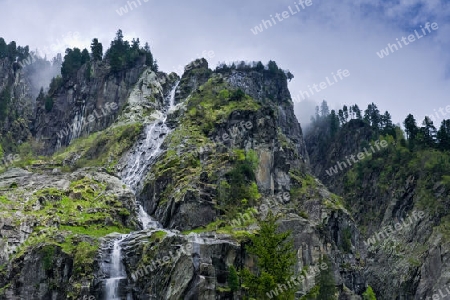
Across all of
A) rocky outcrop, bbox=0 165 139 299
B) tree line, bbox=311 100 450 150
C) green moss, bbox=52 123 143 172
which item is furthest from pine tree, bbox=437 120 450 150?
rocky outcrop, bbox=0 165 139 299

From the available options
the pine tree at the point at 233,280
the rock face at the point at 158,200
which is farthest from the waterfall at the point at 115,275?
the pine tree at the point at 233,280

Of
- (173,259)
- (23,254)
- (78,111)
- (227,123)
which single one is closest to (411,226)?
(227,123)

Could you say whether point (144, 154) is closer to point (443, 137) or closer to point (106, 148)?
point (106, 148)

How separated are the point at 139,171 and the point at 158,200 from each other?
410 inches

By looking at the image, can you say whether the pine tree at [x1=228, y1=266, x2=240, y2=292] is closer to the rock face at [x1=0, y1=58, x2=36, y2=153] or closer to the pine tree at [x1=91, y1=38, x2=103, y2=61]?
the rock face at [x1=0, y1=58, x2=36, y2=153]

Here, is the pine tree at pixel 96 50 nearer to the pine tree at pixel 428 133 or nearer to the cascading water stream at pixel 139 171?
the cascading water stream at pixel 139 171

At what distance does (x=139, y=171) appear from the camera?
8062 cm

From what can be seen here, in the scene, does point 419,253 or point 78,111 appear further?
point 78,111

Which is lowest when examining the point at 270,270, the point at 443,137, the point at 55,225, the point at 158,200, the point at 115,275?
the point at 270,270

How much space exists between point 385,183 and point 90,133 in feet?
216

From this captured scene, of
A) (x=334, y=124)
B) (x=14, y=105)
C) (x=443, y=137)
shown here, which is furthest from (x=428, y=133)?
(x=14, y=105)

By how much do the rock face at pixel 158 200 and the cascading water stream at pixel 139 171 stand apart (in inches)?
9.0

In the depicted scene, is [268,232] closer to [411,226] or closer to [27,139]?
[411,226]

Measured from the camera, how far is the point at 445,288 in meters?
73.0
